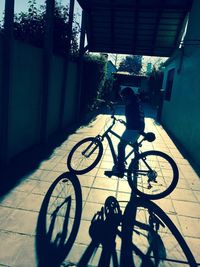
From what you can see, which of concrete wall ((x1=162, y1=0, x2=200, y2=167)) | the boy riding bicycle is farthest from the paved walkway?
concrete wall ((x1=162, y1=0, x2=200, y2=167))

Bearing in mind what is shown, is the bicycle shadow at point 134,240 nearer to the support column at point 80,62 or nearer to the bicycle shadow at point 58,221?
the bicycle shadow at point 58,221

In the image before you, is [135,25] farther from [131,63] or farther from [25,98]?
[131,63]

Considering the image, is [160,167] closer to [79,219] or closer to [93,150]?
[93,150]

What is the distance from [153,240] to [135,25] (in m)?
9.35

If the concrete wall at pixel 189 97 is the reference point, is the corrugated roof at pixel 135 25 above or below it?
above

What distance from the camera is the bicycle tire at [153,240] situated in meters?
3.07

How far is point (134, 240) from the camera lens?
3367 mm

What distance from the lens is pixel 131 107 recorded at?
4777 millimetres

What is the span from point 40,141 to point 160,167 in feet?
12.0

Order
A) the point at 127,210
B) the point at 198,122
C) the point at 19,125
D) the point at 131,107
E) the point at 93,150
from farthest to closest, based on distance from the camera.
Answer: the point at 198,122 < the point at 19,125 < the point at 93,150 < the point at 131,107 < the point at 127,210

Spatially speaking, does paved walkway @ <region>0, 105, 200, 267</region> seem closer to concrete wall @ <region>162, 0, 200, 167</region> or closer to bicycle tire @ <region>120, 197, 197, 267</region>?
bicycle tire @ <region>120, 197, 197, 267</region>

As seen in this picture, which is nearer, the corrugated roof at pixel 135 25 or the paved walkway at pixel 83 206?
the paved walkway at pixel 83 206

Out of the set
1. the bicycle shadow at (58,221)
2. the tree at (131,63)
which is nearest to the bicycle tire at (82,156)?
the bicycle shadow at (58,221)

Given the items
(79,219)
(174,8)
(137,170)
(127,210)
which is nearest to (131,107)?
(137,170)
